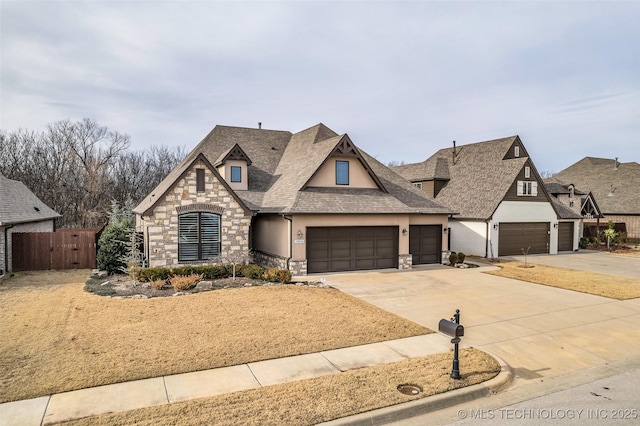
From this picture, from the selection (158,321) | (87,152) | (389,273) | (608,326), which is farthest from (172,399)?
(87,152)

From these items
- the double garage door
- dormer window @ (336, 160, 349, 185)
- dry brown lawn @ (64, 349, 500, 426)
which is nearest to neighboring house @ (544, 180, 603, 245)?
the double garage door

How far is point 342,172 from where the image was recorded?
21109 mm

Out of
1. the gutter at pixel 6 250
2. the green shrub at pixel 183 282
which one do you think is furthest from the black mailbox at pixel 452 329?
the gutter at pixel 6 250

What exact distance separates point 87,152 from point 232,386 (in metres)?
47.9

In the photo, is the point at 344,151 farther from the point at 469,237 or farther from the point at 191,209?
the point at 469,237

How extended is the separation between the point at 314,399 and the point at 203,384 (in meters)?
2.03

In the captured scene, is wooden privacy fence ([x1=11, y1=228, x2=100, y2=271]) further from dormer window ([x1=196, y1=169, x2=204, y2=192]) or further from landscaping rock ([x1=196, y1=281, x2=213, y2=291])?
landscaping rock ([x1=196, y1=281, x2=213, y2=291])

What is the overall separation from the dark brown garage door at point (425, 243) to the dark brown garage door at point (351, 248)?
1683mm

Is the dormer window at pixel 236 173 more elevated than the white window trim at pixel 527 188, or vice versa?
the dormer window at pixel 236 173

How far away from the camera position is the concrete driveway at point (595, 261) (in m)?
21.6

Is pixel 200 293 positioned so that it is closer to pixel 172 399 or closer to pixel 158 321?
pixel 158 321

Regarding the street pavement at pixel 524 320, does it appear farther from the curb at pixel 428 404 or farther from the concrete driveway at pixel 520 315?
the curb at pixel 428 404

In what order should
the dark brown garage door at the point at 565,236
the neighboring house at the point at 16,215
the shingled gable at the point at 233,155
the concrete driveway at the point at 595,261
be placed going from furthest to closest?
1. the dark brown garage door at the point at 565,236
2. the concrete driveway at the point at 595,261
3. the shingled gable at the point at 233,155
4. the neighboring house at the point at 16,215

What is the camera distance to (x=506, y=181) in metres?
27.1
